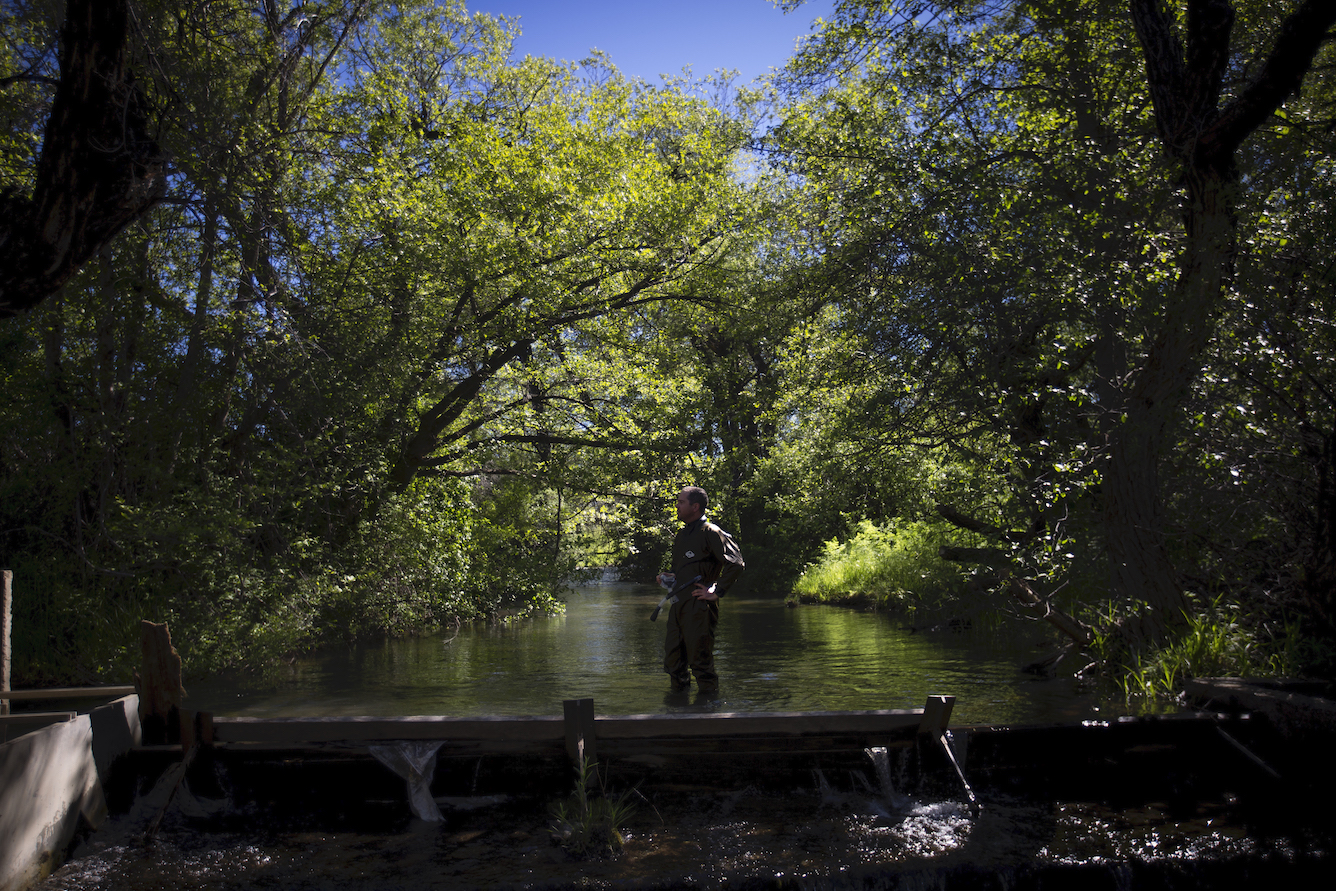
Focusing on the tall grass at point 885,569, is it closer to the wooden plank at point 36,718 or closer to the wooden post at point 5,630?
the wooden plank at point 36,718

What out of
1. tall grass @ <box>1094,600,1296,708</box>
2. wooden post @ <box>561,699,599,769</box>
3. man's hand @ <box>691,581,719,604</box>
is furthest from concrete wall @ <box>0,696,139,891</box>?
tall grass @ <box>1094,600,1296,708</box>

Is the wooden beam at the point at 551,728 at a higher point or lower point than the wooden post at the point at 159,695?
lower

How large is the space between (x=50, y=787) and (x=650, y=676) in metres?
6.74

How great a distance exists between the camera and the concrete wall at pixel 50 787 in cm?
508

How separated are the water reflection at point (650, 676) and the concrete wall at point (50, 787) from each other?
313cm

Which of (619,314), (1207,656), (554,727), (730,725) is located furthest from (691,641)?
(619,314)

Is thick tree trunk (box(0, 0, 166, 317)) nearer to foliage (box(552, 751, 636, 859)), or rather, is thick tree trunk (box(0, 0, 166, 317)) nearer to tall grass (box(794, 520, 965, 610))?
foliage (box(552, 751, 636, 859))

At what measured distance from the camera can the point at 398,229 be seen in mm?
13930

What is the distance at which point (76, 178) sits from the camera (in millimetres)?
6914

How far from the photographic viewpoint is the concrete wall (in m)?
5.08

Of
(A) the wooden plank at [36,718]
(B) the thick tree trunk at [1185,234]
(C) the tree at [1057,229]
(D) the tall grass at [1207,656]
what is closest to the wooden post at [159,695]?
(A) the wooden plank at [36,718]

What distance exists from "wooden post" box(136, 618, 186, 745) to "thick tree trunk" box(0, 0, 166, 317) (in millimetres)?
2865

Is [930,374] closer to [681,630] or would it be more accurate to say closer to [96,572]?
[681,630]

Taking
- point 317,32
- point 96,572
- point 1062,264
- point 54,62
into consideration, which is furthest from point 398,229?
point 1062,264
